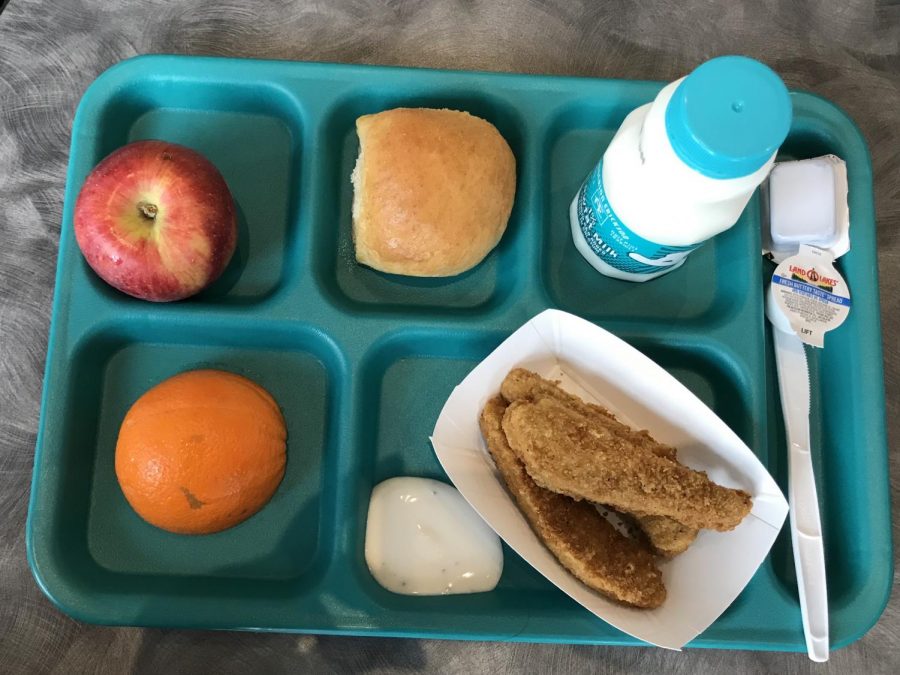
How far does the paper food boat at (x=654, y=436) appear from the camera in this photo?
34.4 inches

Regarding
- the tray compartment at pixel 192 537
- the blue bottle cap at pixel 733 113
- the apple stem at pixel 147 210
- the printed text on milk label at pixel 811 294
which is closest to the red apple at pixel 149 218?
the apple stem at pixel 147 210

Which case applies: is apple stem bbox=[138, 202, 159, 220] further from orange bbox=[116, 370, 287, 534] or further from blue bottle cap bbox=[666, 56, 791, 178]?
blue bottle cap bbox=[666, 56, 791, 178]

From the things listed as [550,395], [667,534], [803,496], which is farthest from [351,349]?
[803,496]

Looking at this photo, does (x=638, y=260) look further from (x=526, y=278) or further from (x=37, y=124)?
(x=37, y=124)

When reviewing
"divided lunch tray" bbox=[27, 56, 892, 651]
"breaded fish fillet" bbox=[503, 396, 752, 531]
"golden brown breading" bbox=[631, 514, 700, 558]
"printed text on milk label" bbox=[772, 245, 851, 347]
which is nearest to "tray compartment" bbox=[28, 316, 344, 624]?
"divided lunch tray" bbox=[27, 56, 892, 651]

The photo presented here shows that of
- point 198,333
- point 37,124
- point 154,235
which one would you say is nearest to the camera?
point 154,235

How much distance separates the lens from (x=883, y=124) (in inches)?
48.0

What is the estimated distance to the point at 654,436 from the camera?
998 millimetres

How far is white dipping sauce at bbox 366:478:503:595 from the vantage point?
983 millimetres

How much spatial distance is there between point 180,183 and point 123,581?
57 centimetres

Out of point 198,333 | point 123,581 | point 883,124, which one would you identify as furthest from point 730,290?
point 123,581

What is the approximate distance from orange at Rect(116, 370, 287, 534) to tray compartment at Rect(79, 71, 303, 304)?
0.20 meters

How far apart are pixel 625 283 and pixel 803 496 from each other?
0.41m

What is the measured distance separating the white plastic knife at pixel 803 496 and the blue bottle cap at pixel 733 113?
0.46 m
